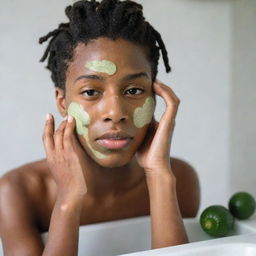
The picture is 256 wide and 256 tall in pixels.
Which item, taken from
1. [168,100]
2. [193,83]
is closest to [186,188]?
[168,100]

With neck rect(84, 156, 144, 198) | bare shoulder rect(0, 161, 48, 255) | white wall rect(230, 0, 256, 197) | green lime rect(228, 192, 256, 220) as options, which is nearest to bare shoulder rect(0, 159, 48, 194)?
bare shoulder rect(0, 161, 48, 255)

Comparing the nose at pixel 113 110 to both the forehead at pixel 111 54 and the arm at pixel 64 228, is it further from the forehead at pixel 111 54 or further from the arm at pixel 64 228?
the arm at pixel 64 228

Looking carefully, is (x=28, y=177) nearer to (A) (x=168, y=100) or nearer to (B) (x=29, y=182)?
(B) (x=29, y=182)

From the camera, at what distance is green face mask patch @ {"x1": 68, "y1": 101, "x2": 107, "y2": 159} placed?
32.3 inches

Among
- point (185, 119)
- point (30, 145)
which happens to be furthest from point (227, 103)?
point (30, 145)

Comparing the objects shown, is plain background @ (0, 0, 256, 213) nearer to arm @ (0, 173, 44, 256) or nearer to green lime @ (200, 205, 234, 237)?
arm @ (0, 173, 44, 256)

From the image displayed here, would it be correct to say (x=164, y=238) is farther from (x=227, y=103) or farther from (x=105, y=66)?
(x=227, y=103)

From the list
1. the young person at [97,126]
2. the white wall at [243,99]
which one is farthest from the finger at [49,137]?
the white wall at [243,99]

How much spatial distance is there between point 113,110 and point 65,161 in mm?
141

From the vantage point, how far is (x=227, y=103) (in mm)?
1925

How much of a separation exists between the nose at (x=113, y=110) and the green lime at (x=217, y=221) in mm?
296

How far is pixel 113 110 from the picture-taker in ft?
2.58

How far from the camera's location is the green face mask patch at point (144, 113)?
84 cm

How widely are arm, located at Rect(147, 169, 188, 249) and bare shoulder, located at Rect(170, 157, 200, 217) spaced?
24 centimetres
